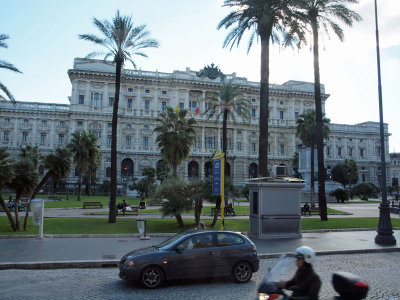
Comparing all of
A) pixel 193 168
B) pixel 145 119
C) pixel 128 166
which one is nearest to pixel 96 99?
pixel 145 119

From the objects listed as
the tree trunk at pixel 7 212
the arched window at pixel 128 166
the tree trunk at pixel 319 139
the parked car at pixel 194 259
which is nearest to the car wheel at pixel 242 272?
the parked car at pixel 194 259

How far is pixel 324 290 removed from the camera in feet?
27.8

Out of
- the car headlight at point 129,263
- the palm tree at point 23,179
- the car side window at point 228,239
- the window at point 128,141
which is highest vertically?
the window at point 128,141

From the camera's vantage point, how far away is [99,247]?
14.4m

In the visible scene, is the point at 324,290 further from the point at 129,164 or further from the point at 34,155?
the point at 129,164

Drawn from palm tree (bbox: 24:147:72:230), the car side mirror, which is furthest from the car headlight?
palm tree (bbox: 24:147:72:230)

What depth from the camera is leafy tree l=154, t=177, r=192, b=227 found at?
19172mm

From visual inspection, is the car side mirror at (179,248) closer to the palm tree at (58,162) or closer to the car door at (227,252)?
the car door at (227,252)

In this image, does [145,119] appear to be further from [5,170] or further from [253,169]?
[5,170]

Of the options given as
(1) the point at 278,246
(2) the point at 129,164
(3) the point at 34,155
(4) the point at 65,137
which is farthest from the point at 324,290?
(4) the point at 65,137

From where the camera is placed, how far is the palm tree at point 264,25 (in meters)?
22.1

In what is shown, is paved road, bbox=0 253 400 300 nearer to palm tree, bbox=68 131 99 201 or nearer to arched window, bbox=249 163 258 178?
palm tree, bbox=68 131 99 201

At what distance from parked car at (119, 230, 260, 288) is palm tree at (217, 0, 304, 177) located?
39.4 feet

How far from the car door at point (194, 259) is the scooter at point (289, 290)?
11.7 feet
